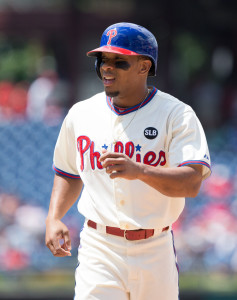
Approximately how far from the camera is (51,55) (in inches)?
366

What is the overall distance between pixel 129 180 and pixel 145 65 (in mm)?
517

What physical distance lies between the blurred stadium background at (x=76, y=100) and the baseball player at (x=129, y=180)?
3157mm

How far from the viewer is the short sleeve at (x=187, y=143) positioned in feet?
9.49

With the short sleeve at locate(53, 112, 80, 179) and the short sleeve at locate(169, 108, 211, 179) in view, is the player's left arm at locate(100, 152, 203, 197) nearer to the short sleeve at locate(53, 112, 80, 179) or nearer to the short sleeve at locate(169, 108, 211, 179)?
the short sleeve at locate(169, 108, 211, 179)

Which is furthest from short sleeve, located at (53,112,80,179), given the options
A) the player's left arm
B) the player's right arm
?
the player's left arm

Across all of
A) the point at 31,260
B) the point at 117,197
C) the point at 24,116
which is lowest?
the point at 31,260

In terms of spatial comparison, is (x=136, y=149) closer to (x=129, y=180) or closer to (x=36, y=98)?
(x=129, y=180)

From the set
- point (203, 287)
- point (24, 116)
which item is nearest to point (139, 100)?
point (203, 287)

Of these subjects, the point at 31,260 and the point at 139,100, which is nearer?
the point at 139,100

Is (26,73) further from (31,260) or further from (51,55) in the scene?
(31,260)

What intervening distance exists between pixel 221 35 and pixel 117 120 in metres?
6.64

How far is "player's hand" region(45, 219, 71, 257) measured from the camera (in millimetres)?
3113

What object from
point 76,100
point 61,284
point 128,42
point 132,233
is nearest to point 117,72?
point 128,42

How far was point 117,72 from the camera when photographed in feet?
9.93
